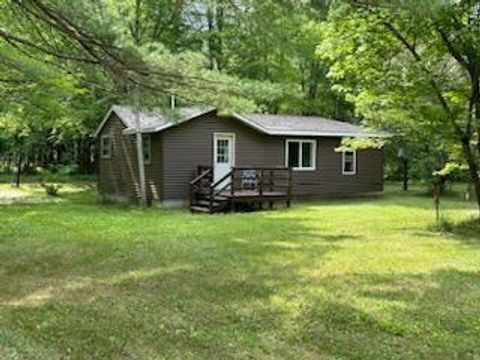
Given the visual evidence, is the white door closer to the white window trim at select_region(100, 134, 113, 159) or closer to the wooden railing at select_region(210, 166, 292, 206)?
the wooden railing at select_region(210, 166, 292, 206)

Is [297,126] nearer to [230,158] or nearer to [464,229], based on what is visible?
[230,158]

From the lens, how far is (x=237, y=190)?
18.5 meters

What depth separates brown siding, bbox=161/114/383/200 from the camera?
18922mm

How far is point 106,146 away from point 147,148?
3.68 metres

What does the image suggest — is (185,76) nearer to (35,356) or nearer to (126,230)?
(35,356)

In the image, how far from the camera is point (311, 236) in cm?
1191

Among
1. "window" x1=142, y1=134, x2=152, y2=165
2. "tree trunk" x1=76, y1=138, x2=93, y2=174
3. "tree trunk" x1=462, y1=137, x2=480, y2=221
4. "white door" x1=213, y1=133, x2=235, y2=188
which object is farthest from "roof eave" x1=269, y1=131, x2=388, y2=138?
"tree trunk" x1=76, y1=138, x2=93, y2=174

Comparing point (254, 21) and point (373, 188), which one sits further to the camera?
point (373, 188)

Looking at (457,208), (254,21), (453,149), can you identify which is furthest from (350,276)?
(457,208)

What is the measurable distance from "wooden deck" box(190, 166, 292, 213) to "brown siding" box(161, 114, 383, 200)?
2.20 feet

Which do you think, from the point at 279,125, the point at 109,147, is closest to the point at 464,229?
the point at 279,125

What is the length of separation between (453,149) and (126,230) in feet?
23.5

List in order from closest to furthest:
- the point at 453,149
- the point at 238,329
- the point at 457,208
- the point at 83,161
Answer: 1. the point at 238,329
2. the point at 453,149
3. the point at 457,208
4. the point at 83,161

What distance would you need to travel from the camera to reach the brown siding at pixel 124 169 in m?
19.2
